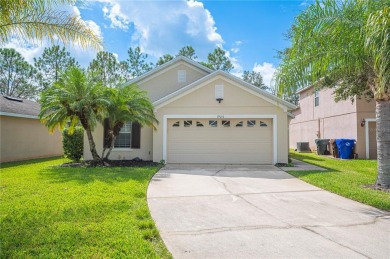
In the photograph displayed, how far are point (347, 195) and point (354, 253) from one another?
12.1ft

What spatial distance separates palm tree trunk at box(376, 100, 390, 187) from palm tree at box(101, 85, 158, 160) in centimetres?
911

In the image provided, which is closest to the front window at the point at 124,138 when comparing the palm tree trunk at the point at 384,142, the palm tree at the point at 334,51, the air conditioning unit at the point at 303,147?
the palm tree at the point at 334,51

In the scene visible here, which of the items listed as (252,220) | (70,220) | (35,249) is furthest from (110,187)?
(252,220)

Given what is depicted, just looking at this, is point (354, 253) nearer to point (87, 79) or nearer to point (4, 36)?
point (4, 36)

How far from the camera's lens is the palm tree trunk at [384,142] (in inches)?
291

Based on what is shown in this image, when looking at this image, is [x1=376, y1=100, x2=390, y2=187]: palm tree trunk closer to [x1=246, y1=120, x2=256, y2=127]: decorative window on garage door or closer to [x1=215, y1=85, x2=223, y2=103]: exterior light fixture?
[x1=246, y1=120, x2=256, y2=127]: decorative window on garage door

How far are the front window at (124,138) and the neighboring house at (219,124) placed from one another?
1.85 meters

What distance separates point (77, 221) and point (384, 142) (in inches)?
325

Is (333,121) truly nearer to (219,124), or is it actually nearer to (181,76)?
(219,124)

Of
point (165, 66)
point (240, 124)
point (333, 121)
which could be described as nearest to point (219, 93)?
point (240, 124)

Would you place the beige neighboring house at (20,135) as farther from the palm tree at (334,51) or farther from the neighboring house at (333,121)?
the neighboring house at (333,121)

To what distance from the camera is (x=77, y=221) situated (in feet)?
15.2

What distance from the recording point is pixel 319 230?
14.5 feet

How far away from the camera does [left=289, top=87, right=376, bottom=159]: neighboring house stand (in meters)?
16.3
